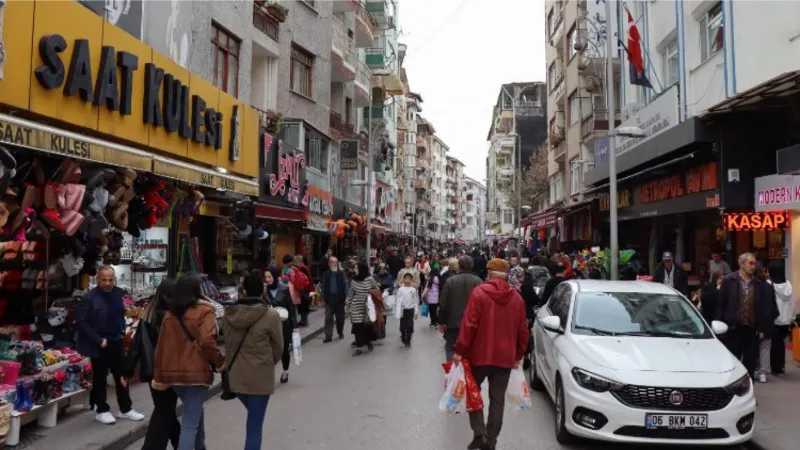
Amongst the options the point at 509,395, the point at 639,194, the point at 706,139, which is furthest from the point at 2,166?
the point at 639,194

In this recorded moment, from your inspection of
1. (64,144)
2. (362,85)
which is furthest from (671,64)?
(362,85)

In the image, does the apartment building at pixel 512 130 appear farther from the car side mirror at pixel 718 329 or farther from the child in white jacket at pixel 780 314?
the car side mirror at pixel 718 329

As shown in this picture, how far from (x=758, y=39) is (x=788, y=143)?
2218 mm

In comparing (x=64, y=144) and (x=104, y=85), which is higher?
(x=104, y=85)

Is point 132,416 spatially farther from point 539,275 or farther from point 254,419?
point 539,275

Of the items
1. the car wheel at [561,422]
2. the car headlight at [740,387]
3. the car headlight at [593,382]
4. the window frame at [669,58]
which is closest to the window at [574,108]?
the window frame at [669,58]

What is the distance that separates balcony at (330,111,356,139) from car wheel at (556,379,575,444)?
863 inches

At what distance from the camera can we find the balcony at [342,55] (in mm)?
26734

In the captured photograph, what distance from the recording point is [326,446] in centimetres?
657

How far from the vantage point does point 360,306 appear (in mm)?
12828

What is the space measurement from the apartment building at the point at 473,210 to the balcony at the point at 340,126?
102m

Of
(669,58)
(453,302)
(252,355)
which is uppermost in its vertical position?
(669,58)

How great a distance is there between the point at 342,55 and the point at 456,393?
23.4 m

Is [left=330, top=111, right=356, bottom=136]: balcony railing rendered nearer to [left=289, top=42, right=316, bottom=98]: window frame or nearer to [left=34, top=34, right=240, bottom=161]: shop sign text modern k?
[left=289, top=42, right=316, bottom=98]: window frame
